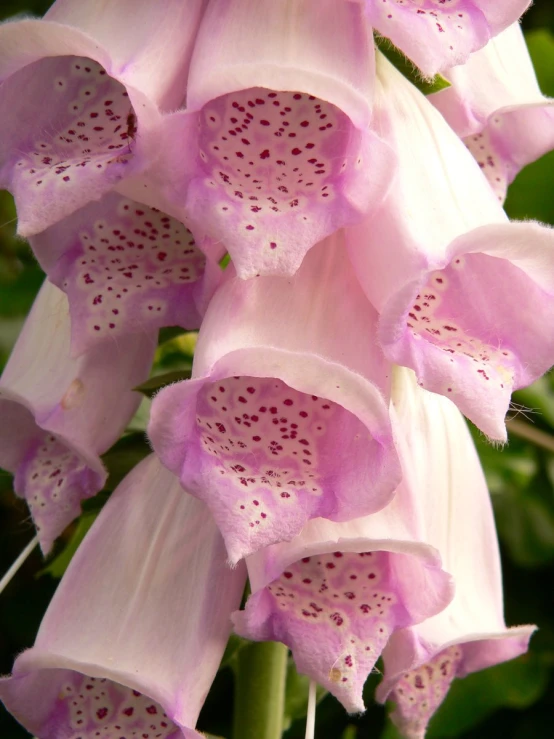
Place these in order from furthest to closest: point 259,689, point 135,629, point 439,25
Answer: point 259,689
point 135,629
point 439,25

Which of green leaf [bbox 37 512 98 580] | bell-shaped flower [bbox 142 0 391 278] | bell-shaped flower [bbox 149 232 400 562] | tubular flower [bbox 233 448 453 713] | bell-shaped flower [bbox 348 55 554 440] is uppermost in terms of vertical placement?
bell-shaped flower [bbox 142 0 391 278]

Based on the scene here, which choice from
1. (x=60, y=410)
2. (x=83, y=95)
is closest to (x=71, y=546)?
(x=60, y=410)

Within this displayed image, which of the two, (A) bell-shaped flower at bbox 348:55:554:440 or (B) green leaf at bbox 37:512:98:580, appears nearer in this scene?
(A) bell-shaped flower at bbox 348:55:554:440

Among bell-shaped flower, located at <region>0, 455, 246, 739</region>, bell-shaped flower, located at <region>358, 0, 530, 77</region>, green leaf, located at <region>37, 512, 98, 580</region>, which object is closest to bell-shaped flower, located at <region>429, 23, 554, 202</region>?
bell-shaped flower, located at <region>358, 0, 530, 77</region>

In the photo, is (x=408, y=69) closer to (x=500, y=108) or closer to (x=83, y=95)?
(x=500, y=108)

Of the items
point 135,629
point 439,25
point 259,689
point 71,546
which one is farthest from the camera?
point 71,546

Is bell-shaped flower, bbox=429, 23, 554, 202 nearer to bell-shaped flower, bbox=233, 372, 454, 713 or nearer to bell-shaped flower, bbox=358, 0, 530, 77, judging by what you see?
bell-shaped flower, bbox=358, 0, 530, 77

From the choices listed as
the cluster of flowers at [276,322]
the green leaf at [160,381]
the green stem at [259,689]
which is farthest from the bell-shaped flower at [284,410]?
the green stem at [259,689]

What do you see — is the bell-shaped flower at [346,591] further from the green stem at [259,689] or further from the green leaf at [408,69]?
the green leaf at [408,69]
